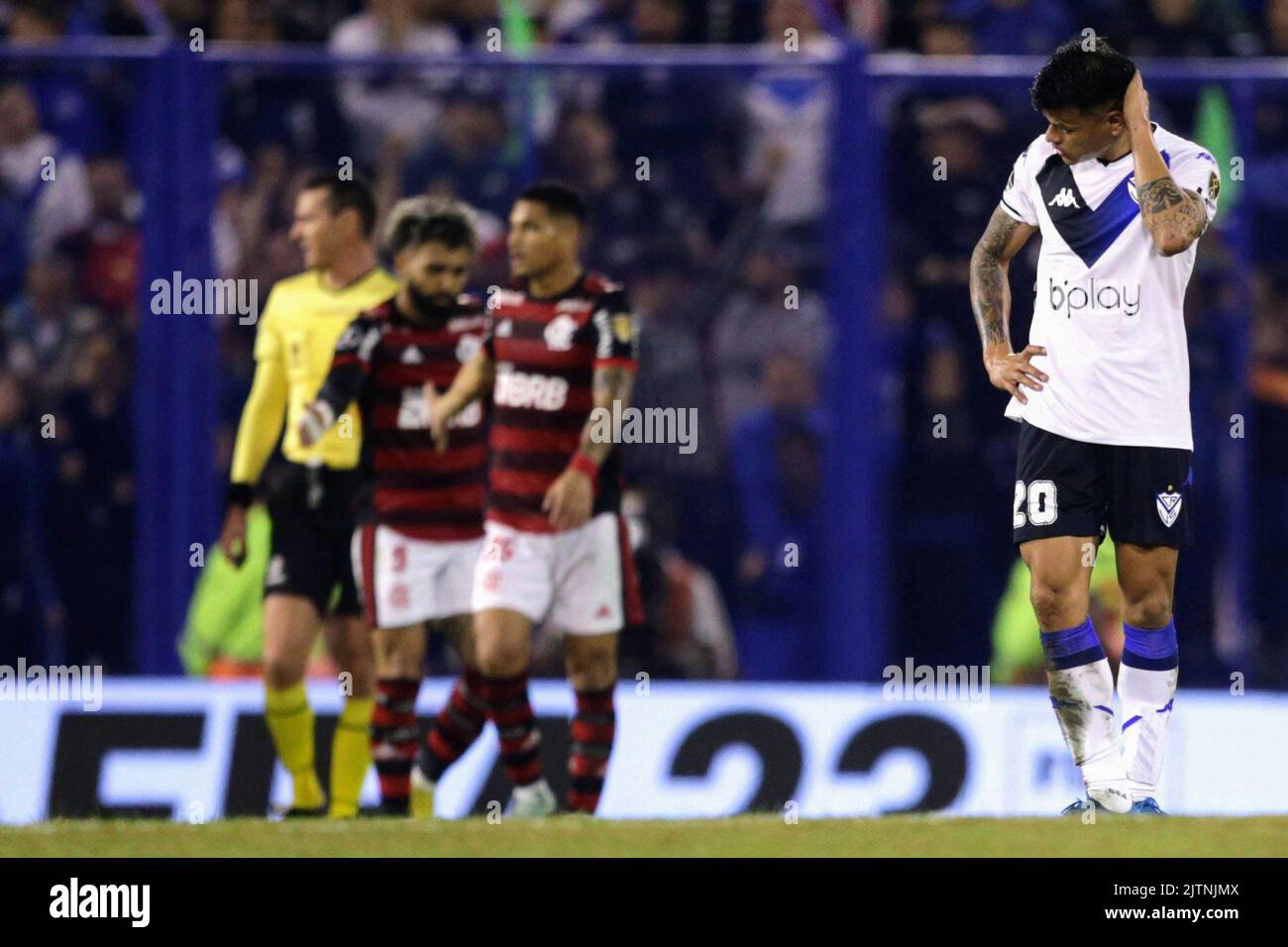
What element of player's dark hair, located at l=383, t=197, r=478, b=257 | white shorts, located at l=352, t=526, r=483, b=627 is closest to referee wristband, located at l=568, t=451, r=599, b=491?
white shorts, located at l=352, t=526, r=483, b=627

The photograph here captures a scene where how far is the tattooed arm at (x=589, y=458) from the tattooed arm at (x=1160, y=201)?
7.70 ft

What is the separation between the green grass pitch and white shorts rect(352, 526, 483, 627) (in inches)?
64.7

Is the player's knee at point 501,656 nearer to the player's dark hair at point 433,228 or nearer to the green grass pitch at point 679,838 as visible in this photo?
the green grass pitch at point 679,838

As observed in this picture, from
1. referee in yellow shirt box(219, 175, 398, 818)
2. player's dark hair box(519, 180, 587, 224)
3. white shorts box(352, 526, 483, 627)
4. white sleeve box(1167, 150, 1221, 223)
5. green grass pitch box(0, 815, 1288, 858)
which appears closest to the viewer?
green grass pitch box(0, 815, 1288, 858)

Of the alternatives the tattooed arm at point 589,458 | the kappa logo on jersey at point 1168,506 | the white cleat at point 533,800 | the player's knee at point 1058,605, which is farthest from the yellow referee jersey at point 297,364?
the kappa logo on jersey at point 1168,506

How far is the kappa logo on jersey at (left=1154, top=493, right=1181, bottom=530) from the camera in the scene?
6.95 meters

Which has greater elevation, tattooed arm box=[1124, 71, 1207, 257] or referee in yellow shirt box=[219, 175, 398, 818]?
tattooed arm box=[1124, 71, 1207, 257]

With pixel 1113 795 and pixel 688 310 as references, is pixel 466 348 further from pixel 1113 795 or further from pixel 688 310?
pixel 1113 795

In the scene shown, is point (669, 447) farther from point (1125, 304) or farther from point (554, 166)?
point (1125, 304)

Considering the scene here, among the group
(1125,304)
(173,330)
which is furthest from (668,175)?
(1125,304)

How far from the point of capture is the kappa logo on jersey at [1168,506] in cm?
695

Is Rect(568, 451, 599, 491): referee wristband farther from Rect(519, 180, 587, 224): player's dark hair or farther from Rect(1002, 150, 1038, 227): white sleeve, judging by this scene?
Rect(1002, 150, 1038, 227): white sleeve
